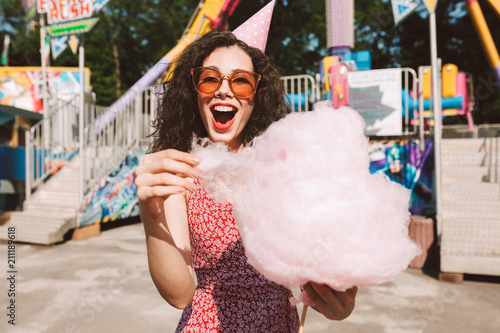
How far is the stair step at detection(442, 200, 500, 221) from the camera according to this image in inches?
210

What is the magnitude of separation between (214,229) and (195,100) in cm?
54

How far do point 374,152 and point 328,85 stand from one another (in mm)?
2072

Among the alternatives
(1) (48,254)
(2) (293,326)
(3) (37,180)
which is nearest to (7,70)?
(3) (37,180)

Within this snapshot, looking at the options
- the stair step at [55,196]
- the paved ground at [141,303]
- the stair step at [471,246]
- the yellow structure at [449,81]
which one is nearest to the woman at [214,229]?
the paved ground at [141,303]

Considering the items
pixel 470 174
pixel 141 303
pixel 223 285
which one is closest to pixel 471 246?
pixel 470 174

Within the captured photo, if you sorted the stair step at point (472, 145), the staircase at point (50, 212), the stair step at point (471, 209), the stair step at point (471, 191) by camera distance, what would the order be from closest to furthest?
1. the stair step at point (471, 209)
2. the stair step at point (471, 191)
3. the stair step at point (472, 145)
4. the staircase at point (50, 212)

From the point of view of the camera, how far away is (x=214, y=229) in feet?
4.43

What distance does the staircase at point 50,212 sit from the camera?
6777 mm

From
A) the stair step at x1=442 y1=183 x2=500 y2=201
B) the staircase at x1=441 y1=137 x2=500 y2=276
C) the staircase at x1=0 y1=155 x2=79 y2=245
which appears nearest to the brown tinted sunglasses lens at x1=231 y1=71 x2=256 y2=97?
the staircase at x1=441 y1=137 x2=500 y2=276

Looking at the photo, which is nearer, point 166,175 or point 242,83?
point 166,175

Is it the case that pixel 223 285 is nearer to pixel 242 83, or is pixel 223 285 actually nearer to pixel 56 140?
pixel 242 83

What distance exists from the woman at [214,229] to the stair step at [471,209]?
4.88 metres

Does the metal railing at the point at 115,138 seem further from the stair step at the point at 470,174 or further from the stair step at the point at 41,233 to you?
the stair step at the point at 470,174

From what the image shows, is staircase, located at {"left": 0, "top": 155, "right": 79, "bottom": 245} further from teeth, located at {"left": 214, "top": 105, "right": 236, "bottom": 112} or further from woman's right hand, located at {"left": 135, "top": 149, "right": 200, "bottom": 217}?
woman's right hand, located at {"left": 135, "top": 149, "right": 200, "bottom": 217}
